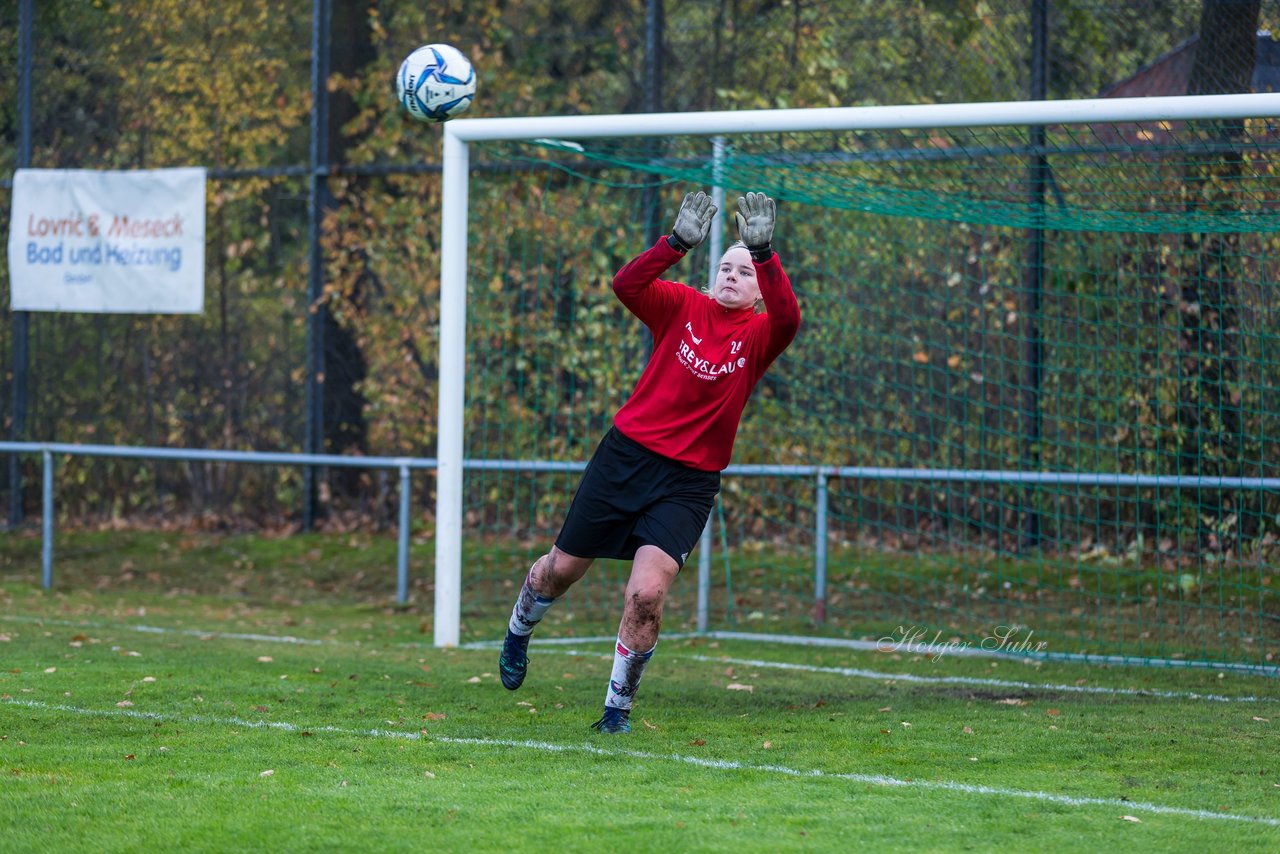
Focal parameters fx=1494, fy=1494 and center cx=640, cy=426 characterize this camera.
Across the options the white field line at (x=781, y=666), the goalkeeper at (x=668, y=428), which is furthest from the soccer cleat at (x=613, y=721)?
the white field line at (x=781, y=666)

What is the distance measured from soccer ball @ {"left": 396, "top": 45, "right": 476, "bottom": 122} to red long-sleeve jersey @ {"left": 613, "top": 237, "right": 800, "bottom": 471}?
2.11m

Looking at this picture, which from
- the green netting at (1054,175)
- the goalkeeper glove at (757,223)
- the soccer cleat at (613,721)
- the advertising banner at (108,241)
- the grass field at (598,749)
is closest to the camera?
the grass field at (598,749)

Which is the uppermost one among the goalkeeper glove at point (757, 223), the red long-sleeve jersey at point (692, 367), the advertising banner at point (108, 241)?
the advertising banner at point (108, 241)

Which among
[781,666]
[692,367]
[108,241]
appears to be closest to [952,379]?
[781,666]

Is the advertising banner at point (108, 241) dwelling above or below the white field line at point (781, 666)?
above

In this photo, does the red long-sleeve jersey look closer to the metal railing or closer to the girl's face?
the girl's face

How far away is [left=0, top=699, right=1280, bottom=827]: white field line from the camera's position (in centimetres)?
455

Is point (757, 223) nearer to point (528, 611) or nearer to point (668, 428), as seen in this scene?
point (668, 428)

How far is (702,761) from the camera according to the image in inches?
204

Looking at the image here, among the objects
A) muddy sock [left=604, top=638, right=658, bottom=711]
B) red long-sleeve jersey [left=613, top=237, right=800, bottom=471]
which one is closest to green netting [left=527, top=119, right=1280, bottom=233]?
red long-sleeve jersey [left=613, top=237, right=800, bottom=471]

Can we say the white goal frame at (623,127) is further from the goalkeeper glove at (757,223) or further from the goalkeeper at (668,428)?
the goalkeeper glove at (757,223)

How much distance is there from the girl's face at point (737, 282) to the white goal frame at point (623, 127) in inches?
57.1

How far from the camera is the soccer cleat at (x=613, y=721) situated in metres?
5.71

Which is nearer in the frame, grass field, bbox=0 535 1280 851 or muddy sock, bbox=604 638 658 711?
grass field, bbox=0 535 1280 851
